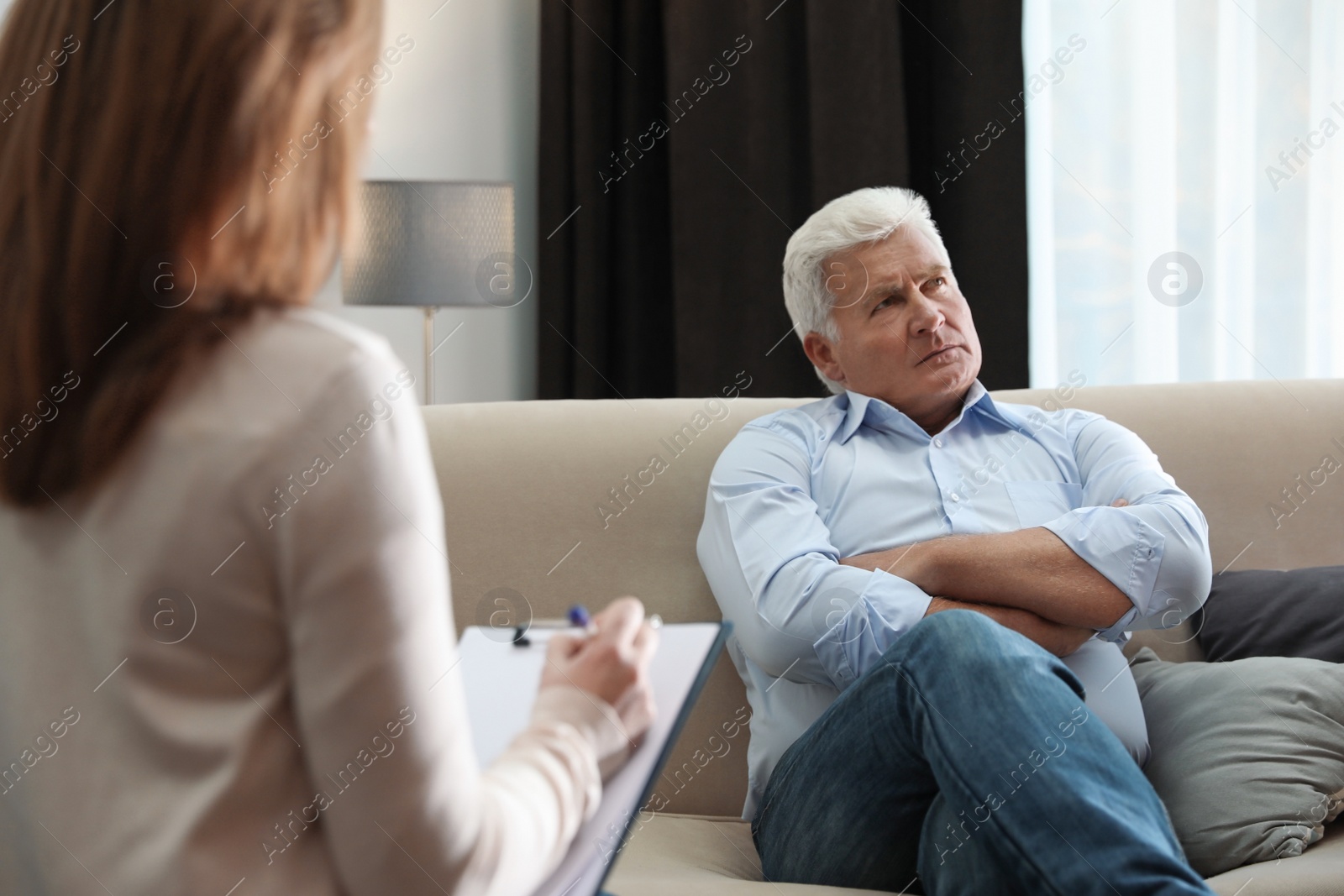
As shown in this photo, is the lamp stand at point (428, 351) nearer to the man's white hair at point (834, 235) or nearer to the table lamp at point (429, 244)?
the table lamp at point (429, 244)

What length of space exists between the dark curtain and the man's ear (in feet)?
3.31

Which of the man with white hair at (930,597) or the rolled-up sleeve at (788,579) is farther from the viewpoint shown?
the rolled-up sleeve at (788,579)

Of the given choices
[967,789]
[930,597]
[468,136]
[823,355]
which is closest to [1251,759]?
[930,597]

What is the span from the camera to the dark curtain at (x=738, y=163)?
270 cm

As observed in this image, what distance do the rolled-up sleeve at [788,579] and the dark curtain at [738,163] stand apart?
1.31 meters

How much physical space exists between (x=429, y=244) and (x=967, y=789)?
1740mm

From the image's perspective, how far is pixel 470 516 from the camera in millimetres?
1600

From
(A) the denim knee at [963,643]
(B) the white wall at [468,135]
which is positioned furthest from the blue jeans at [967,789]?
(B) the white wall at [468,135]

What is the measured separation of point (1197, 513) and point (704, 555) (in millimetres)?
638

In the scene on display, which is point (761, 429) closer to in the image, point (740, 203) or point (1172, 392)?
point (1172, 392)

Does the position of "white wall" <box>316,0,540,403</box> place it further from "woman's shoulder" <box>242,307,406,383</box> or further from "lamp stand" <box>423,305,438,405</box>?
"woman's shoulder" <box>242,307,406,383</box>

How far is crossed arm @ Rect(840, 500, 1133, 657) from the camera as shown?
1.33 metres

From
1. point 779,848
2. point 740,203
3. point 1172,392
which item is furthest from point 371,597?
point 740,203

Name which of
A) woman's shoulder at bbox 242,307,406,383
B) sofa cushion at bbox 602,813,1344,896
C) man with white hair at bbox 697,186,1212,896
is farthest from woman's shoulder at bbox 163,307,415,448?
man with white hair at bbox 697,186,1212,896
